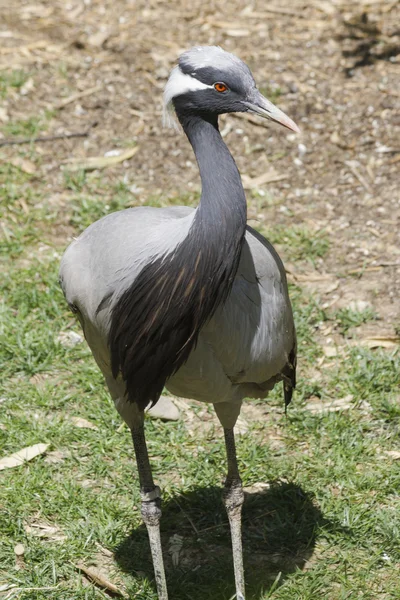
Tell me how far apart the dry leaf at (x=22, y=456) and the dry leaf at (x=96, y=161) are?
9.75ft

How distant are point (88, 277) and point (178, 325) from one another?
56 cm

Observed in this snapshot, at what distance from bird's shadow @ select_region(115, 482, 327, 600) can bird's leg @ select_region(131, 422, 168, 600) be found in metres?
0.25

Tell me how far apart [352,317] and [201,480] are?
166cm

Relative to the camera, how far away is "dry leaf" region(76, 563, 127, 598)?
446 centimetres

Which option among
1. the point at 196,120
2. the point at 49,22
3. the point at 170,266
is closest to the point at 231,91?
the point at 196,120

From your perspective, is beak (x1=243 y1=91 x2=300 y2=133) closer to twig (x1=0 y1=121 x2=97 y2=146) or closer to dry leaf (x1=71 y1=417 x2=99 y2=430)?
dry leaf (x1=71 y1=417 x2=99 y2=430)

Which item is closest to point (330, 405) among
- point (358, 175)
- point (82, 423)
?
point (82, 423)

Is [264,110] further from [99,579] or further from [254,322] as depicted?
[99,579]

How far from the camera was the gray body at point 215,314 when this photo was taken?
3771mm

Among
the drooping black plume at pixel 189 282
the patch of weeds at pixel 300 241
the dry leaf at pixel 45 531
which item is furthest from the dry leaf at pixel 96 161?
the drooping black plume at pixel 189 282

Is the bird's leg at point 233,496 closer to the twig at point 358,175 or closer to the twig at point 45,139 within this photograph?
the twig at point 358,175

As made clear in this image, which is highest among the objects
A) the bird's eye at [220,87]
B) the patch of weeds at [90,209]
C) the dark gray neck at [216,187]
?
the bird's eye at [220,87]

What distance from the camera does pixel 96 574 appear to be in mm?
4527

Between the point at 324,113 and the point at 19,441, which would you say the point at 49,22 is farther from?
the point at 19,441
